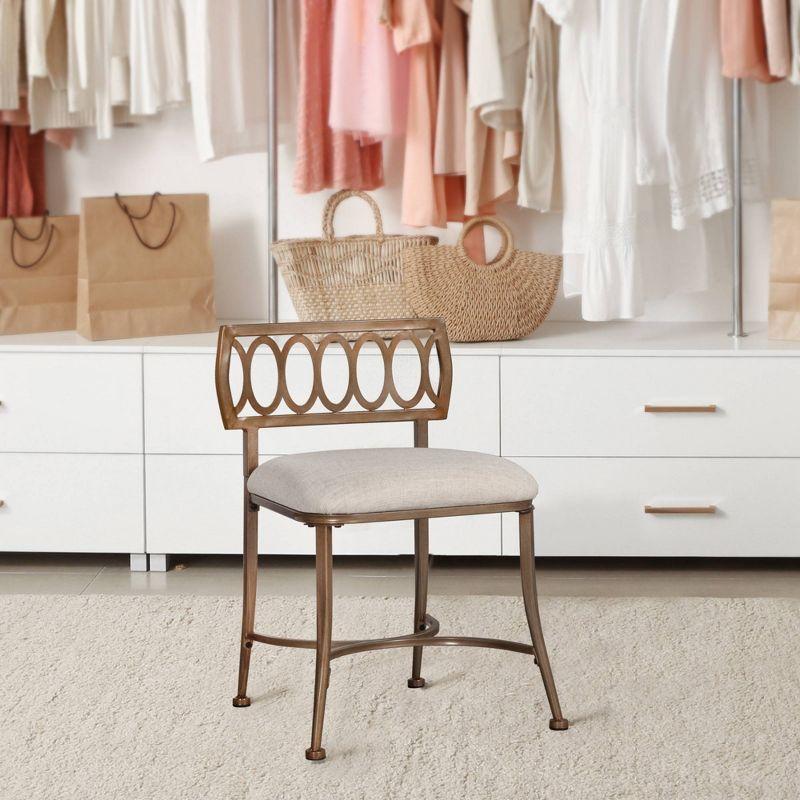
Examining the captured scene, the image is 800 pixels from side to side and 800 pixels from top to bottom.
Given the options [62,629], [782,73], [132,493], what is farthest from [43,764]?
[782,73]

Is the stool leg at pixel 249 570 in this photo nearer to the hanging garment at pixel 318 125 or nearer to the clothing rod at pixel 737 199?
the hanging garment at pixel 318 125

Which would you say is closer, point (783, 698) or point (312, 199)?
point (783, 698)

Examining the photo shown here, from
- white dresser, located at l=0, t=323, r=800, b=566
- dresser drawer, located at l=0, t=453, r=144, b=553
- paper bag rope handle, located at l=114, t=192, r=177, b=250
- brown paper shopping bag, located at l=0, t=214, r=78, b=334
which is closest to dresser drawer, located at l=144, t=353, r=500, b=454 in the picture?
white dresser, located at l=0, t=323, r=800, b=566

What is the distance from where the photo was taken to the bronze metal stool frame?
174 centimetres

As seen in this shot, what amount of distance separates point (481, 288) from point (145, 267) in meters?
0.83

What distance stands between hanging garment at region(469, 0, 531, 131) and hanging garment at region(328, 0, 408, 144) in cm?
21

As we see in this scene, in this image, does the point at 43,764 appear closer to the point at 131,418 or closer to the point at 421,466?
the point at 421,466

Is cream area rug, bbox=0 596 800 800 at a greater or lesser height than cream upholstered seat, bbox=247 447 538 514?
lesser

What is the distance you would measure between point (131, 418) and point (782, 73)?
1.67 m

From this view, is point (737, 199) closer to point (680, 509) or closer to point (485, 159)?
point (485, 159)

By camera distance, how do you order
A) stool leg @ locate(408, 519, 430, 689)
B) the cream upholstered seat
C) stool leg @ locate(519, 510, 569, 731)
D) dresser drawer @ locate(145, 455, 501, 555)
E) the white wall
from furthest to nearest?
the white wall → dresser drawer @ locate(145, 455, 501, 555) → stool leg @ locate(408, 519, 430, 689) → stool leg @ locate(519, 510, 569, 731) → the cream upholstered seat

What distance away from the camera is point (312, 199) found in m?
3.40

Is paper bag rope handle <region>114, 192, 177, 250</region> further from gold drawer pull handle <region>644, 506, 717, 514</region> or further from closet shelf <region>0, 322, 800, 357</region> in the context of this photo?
gold drawer pull handle <region>644, 506, 717, 514</region>

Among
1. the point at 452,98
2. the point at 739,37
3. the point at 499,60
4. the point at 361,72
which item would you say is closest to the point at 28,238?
the point at 361,72
